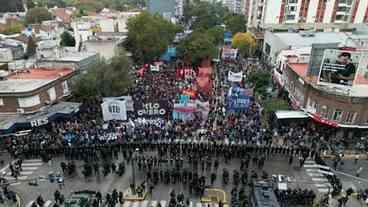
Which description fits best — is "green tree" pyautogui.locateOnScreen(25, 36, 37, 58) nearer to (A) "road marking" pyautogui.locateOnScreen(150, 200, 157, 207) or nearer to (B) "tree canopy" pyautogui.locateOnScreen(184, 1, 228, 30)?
(B) "tree canopy" pyautogui.locateOnScreen(184, 1, 228, 30)

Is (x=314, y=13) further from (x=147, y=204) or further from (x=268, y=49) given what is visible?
(x=147, y=204)

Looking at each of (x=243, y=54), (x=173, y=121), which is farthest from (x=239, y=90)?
(x=243, y=54)

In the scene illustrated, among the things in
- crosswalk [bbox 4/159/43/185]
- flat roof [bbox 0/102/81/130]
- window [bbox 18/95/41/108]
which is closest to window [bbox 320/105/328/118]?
flat roof [bbox 0/102/81/130]

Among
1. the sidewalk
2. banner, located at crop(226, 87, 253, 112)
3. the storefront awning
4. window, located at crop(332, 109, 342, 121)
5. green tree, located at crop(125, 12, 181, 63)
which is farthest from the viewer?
green tree, located at crop(125, 12, 181, 63)

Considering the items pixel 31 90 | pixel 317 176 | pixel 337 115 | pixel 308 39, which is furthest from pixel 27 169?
pixel 308 39

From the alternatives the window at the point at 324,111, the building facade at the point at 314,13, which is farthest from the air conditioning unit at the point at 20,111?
the building facade at the point at 314,13

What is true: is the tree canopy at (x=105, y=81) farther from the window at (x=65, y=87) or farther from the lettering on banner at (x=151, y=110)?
the lettering on banner at (x=151, y=110)
